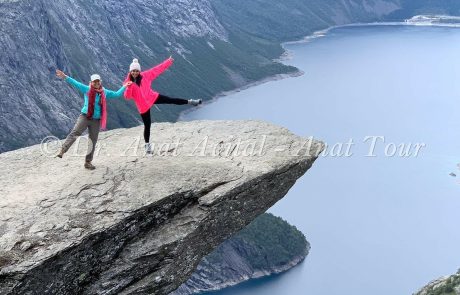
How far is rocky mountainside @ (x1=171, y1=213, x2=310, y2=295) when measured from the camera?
164750mm

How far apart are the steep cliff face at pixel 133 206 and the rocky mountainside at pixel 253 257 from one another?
438 feet

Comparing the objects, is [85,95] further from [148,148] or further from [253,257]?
[253,257]

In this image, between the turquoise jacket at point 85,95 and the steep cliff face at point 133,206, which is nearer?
the steep cliff face at point 133,206

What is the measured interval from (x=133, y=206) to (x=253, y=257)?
156 meters

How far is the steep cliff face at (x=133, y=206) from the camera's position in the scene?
70.7ft

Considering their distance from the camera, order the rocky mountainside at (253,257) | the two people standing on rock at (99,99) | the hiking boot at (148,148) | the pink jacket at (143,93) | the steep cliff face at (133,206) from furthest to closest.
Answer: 1. the rocky mountainside at (253,257)
2. the hiking boot at (148,148)
3. the pink jacket at (143,93)
4. the two people standing on rock at (99,99)
5. the steep cliff face at (133,206)

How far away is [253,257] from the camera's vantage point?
176000mm

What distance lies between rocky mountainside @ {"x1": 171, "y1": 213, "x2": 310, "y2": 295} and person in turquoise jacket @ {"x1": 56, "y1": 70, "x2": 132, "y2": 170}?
136 metres

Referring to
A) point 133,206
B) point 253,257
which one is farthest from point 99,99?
point 253,257

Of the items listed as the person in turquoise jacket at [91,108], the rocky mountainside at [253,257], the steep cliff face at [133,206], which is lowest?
the rocky mountainside at [253,257]

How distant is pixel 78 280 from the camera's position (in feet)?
73.5

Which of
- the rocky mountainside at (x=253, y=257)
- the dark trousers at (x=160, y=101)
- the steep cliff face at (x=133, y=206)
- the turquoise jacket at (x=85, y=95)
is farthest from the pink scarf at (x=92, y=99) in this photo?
the rocky mountainside at (x=253, y=257)

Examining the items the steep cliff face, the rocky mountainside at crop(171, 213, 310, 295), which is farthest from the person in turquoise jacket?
the rocky mountainside at crop(171, 213, 310, 295)

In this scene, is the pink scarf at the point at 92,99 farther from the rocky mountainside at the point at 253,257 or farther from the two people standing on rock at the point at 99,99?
the rocky mountainside at the point at 253,257
